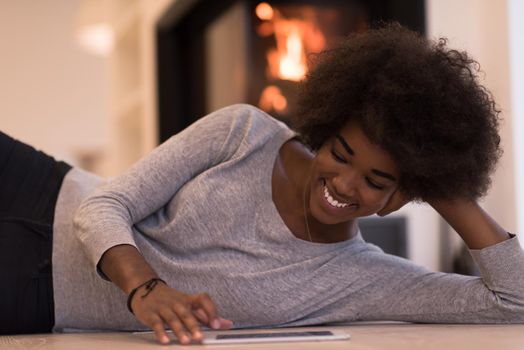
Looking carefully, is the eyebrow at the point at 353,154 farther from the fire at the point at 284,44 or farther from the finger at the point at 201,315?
the fire at the point at 284,44

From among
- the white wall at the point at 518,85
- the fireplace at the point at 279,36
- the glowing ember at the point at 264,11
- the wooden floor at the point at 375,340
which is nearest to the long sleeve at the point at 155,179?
the wooden floor at the point at 375,340

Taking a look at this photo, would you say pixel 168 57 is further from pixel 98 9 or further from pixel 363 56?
pixel 363 56

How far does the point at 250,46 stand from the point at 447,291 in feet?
5.63

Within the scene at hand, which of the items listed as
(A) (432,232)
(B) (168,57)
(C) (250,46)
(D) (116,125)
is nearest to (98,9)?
(D) (116,125)

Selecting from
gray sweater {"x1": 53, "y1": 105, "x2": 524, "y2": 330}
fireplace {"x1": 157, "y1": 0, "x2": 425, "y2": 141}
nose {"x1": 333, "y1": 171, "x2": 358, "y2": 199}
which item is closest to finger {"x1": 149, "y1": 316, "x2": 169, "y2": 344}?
gray sweater {"x1": 53, "y1": 105, "x2": 524, "y2": 330}

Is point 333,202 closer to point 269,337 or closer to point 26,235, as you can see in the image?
point 269,337

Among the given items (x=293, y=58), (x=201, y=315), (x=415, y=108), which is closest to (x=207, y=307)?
(x=201, y=315)

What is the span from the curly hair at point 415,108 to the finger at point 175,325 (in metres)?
0.42

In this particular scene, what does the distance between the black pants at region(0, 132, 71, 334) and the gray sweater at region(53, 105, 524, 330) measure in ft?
0.09

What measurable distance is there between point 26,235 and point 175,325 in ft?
1.64

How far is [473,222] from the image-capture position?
1.35 meters

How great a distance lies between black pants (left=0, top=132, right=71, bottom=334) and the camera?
1.39m

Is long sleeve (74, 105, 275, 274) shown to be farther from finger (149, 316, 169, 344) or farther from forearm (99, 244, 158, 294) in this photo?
finger (149, 316, 169, 344)

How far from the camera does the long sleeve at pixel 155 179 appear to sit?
4.13 ft
